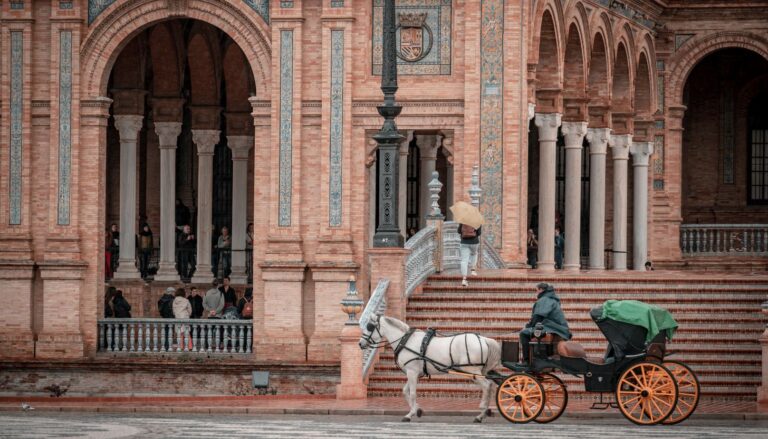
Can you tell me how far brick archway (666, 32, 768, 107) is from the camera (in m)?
50.8

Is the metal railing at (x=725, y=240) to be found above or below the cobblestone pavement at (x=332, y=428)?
above

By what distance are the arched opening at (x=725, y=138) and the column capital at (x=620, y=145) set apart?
6702mm

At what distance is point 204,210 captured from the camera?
4372 cm

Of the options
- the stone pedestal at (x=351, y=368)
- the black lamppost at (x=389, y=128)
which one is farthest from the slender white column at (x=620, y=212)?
the stone pedestal at (x=351, y=368)

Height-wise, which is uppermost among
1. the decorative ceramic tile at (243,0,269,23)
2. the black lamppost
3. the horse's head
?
the decorative ceramic tile at (243,0,269,23)

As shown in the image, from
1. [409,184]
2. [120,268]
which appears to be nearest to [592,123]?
[409,184]

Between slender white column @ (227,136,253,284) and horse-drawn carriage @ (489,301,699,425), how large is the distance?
18669mm

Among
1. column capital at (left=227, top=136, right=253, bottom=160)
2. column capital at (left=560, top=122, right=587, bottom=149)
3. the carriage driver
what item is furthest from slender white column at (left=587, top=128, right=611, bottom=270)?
the carriage driver

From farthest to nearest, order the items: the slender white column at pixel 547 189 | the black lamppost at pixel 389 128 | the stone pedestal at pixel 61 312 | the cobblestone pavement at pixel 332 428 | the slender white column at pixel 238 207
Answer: the slender white column at pixel 238 207 < the slender white column at pixel 547 189 < the stone pedestal at pixel 61 312 < the black lamppost at pixel 389 128 < the cobblestone pavement at pixel 332 428

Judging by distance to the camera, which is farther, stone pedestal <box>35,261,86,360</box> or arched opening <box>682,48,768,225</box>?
arched opening <box>682,48,768,225</box>

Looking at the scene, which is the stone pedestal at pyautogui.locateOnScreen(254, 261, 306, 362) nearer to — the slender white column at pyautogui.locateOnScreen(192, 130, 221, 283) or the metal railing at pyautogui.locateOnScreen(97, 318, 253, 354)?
the metal railing at pyautogui.locateOnScreen(97, 318, 253, 354)

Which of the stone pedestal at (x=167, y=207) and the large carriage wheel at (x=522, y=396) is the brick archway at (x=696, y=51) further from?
the large carriage wheel at (x=522, y=396)

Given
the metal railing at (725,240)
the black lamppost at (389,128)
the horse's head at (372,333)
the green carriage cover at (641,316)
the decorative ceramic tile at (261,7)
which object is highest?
the decorative ceramic tile at (261,7)

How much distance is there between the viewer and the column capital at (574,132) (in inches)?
1689
